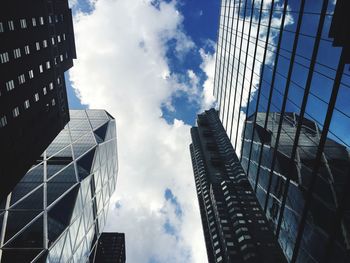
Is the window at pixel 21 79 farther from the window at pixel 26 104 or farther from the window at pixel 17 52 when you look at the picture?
the window at pixel 26 104

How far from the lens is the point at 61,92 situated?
54.5m

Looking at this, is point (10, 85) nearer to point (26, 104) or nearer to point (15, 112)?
point (15, 112)

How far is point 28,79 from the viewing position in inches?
1574

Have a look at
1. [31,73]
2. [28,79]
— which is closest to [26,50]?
[31,73]

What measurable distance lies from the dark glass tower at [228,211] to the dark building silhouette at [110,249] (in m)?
66.1

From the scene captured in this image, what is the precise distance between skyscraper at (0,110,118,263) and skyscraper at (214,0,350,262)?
4104cm

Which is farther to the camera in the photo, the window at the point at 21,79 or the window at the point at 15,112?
the window at the point at 21,79

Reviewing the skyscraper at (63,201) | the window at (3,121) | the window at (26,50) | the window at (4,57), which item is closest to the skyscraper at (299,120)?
the window at (4,57)

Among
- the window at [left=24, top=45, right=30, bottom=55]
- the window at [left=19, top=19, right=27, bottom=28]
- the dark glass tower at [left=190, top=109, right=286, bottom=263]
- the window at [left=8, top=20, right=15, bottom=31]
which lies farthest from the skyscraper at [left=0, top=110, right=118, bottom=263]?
the dark glass tower at [left=190, top=109, right=286, bottom=263]

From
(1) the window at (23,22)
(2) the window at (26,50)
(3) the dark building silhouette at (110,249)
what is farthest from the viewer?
(3) the dark building silhouette at (110,249)

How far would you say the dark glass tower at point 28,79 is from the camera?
34.7 metres

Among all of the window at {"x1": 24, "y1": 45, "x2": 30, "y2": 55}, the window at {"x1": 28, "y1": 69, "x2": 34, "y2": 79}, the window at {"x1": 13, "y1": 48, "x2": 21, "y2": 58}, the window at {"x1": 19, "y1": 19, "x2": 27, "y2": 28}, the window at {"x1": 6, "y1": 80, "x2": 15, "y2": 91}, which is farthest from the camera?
the window at {"x1": 28, "y1": 69, "x2": 34, "y2": 79}

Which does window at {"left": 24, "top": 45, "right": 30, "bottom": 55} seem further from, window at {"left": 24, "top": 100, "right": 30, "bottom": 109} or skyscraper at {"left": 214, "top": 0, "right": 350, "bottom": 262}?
skyscraper at {"left": 214, "top": 0, "right": 350, "bottom": 262}

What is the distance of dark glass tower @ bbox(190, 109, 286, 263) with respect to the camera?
84200mm
